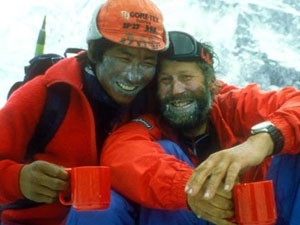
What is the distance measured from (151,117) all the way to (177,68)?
0.19 meters

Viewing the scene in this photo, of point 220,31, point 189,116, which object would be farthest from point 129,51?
point 220,31

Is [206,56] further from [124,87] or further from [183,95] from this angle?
[124,87]

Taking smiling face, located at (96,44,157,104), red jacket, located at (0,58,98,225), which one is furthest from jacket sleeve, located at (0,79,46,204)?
smiling face, located at (96,44,157,104)

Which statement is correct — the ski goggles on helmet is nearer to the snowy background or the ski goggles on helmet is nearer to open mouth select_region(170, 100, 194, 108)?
open mouth select_region(170, 100, 194, 108)

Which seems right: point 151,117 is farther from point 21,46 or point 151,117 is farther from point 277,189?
point 21,46

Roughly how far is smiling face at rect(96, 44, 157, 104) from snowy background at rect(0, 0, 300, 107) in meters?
2.37

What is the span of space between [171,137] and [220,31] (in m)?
3.27

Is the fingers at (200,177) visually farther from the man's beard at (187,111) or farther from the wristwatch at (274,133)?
the man's beard at (187,111)

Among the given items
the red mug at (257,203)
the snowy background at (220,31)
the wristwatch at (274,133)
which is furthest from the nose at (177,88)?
the snowy background at (220,31)

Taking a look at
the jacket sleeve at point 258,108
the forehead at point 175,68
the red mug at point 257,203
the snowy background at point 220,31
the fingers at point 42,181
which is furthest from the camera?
the snowy background at point 220,31

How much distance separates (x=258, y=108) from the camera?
62.0 inches

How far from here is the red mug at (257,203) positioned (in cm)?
97

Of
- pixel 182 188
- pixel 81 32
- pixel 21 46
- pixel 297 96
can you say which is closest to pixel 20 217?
pixel 182 188

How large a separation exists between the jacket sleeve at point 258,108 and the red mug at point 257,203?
1.14ft
